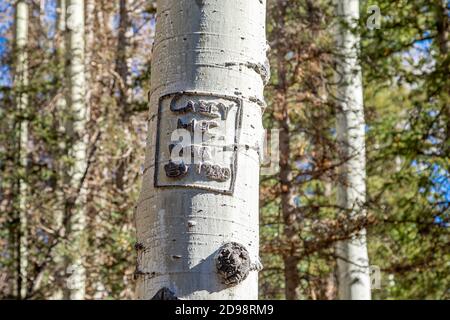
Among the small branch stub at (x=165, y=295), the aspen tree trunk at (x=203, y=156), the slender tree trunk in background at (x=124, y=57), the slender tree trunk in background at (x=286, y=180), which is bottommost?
the small branch stub at (x=165, y=295)

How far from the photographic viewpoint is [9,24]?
14.4 m

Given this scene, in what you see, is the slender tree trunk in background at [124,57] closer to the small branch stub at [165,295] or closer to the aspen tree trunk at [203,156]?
the aspen tree trunk at [203,156]

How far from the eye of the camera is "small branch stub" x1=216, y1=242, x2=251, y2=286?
2199mm

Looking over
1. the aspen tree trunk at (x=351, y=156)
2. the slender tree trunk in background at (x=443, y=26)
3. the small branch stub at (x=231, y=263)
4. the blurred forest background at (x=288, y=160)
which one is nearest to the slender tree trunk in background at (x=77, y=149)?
the blurred forest background at (x=288, y=160)

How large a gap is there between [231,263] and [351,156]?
6.35 meters

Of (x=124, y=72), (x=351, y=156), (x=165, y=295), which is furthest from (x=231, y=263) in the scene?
(x=124, y=72)

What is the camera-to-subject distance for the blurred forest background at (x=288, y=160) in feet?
26.5

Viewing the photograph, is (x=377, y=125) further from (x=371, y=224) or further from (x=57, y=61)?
(x=57, y=61)

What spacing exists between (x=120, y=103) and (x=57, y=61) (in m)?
1.04

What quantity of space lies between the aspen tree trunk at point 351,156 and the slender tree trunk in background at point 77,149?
301cm

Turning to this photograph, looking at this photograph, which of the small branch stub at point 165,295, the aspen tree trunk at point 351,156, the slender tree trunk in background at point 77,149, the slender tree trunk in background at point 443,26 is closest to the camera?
the small branch stub at point 165,295

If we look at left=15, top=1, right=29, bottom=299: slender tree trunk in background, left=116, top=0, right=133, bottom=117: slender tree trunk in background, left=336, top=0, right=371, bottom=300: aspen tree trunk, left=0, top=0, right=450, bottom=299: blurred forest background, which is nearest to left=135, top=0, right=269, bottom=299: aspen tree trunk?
left=0, top=0, right=450, bottom=299: blurred forest background

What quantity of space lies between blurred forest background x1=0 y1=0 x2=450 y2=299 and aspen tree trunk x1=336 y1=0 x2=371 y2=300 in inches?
5.3
